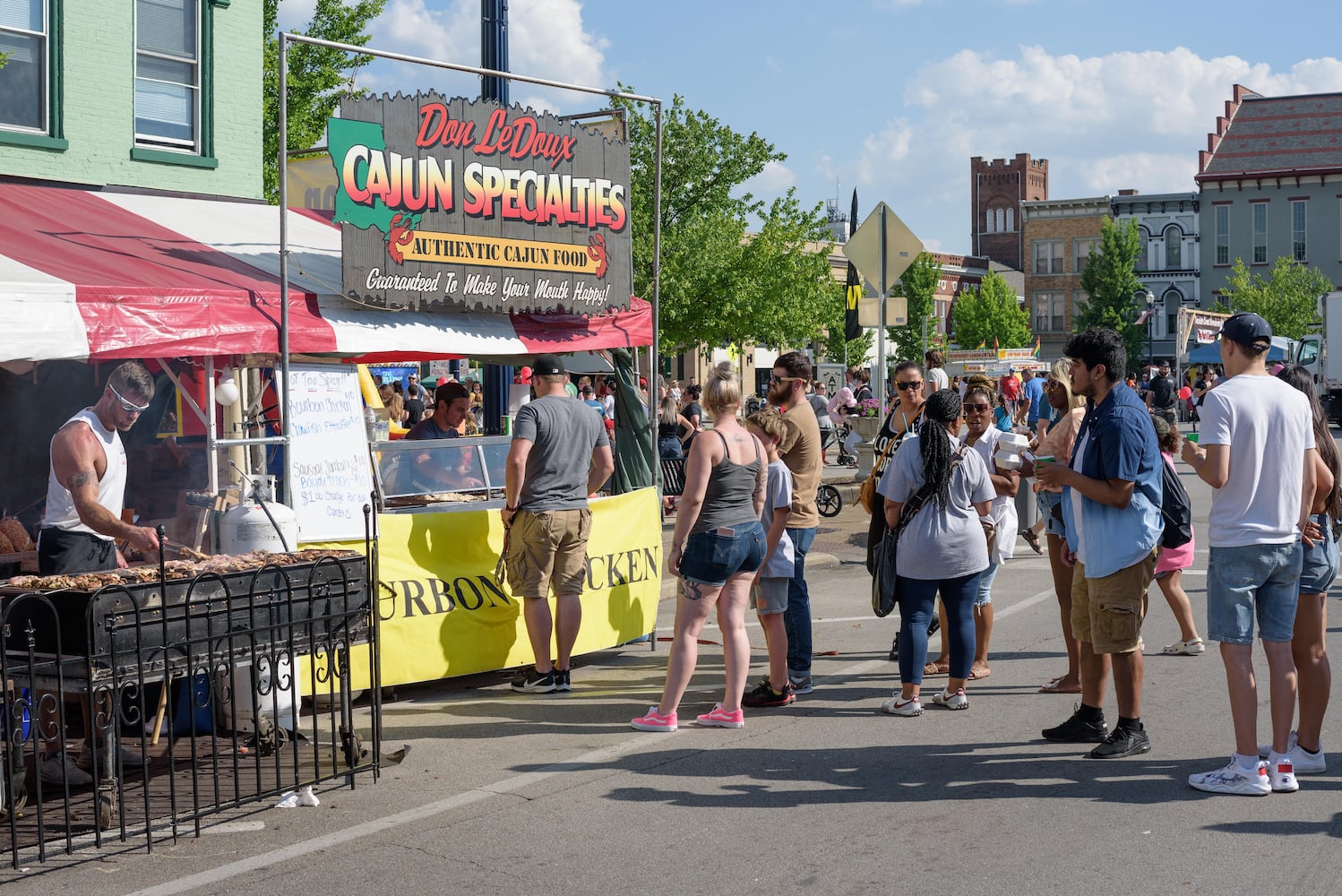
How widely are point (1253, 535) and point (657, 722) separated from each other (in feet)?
9.88

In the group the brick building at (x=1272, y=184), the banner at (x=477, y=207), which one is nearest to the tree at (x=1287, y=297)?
the brick building at (x=1272, y=184)

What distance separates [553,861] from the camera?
4.98m

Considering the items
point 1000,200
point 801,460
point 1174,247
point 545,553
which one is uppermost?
point 1000,200

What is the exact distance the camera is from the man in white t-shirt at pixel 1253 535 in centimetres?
556

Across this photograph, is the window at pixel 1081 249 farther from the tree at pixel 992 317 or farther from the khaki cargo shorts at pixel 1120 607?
the khaki cargo shorts at pixel 1120 607

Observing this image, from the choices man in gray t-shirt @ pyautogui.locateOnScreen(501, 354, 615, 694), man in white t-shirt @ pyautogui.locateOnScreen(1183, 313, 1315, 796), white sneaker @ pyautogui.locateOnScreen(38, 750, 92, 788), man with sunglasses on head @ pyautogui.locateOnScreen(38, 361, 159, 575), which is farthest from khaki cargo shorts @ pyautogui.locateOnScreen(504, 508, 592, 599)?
man in white t-shirt @ pyautogui.locateOnScreen(1183, 313, 1315, 796)

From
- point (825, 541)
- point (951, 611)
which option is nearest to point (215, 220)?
point (951, 611)

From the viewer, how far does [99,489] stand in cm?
651

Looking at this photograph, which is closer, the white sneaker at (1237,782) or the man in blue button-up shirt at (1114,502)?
the white sneaker at (1237,782)

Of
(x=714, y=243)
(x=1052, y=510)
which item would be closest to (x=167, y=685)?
(x=1052, y=510)

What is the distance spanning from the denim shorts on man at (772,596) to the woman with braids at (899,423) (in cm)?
56

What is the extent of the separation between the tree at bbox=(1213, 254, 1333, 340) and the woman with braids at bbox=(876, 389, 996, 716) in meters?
55.8

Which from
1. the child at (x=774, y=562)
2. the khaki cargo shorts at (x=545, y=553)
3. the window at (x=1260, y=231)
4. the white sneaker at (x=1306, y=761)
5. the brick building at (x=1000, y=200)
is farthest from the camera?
the brick building at (x=1000, y=200)

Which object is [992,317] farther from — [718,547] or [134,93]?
[718,547]
